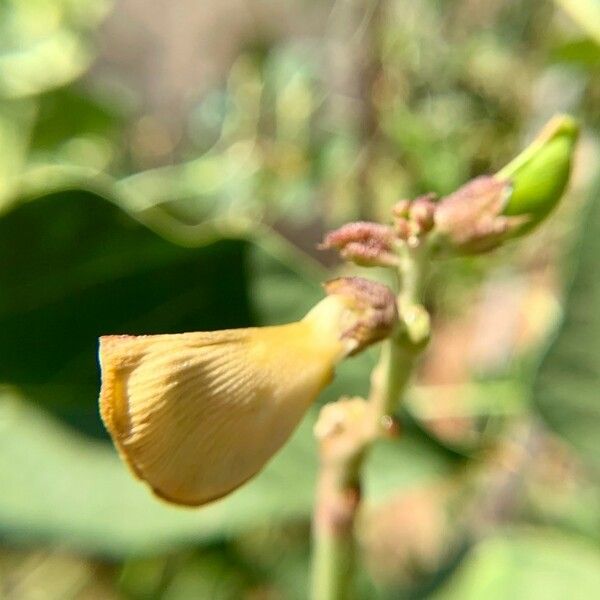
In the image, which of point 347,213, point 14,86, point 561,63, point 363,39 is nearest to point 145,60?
point 363,39

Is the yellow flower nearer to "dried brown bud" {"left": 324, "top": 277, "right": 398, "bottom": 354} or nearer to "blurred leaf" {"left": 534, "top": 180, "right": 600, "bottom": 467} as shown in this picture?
"dried brown bud" {"left": 324, "top": 277, "right": 398, "bottom": 354}

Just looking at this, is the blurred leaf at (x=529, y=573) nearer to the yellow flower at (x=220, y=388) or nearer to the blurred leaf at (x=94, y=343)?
the blurred leaf at (x=94, y=343)

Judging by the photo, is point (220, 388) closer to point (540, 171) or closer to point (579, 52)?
point (540, 171)

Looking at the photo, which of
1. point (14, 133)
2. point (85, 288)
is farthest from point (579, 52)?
point (14, 133)

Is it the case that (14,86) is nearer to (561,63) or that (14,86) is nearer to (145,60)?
(561,63)

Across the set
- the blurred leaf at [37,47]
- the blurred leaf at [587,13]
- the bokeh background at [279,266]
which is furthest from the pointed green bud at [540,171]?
the blurred leaf at [37,47]

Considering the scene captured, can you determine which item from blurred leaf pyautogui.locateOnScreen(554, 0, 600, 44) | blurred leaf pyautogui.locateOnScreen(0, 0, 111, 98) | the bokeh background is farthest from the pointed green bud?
blurred leaf pyautogui.locateOnScreen(0, 0, 111, 98)
